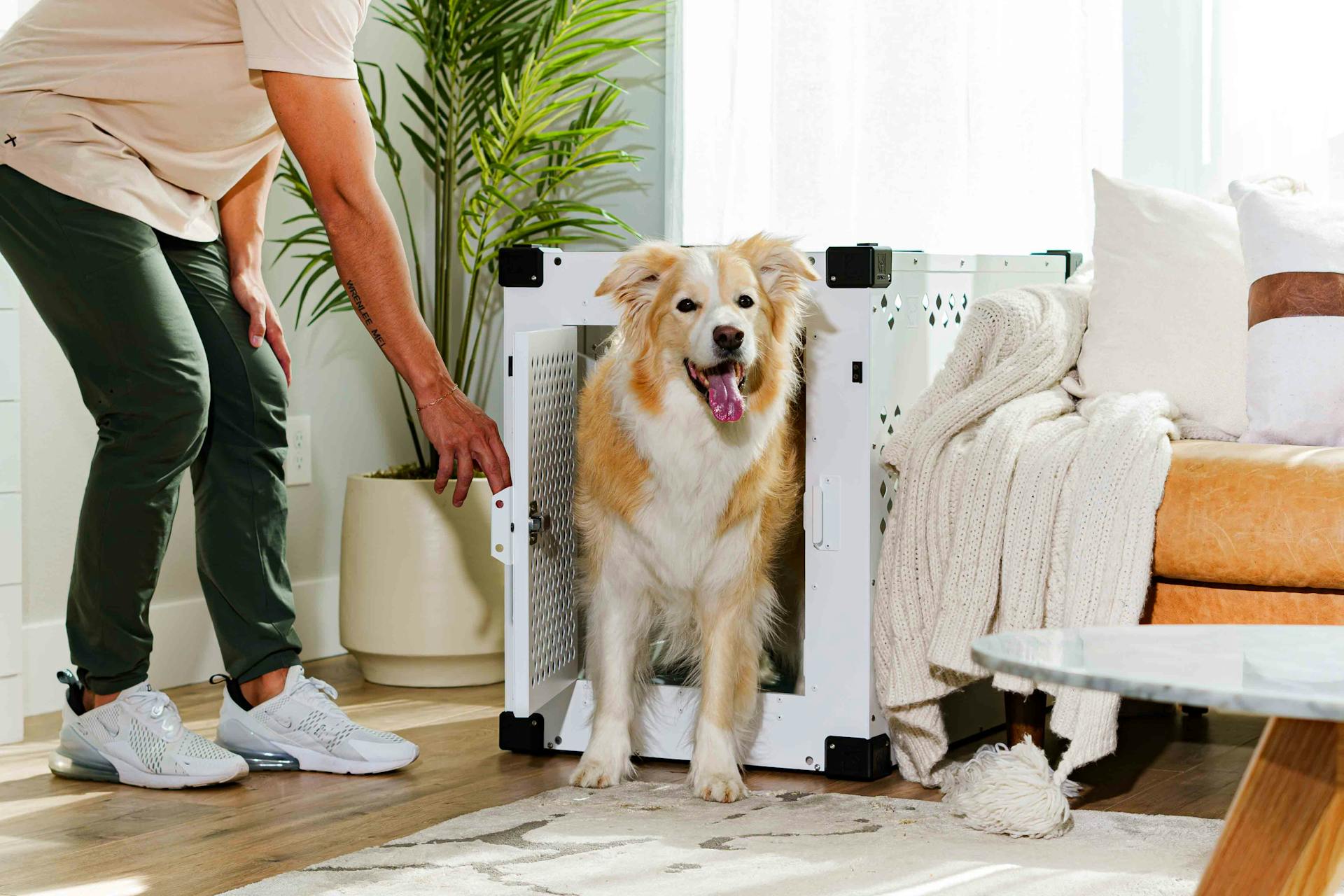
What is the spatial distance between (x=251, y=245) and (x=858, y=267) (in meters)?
0.95

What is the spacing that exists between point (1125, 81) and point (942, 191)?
0.43 m

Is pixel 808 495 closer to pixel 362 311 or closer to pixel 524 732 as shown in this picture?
pixel 524 732

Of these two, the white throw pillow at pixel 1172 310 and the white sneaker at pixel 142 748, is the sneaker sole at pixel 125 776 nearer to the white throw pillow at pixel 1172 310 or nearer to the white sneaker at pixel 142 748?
the white sneaker at pixel 142 748

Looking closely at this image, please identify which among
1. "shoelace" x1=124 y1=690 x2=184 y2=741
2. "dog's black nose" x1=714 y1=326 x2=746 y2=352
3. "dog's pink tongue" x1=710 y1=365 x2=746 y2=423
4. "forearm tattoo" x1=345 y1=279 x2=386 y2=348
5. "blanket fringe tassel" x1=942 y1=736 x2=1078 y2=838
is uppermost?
"forearm tattoo" x1=345 y1=279 x2=386 y2=348

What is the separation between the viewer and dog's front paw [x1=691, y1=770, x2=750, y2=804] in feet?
6.94

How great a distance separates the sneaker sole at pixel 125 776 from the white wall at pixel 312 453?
56 centimetres

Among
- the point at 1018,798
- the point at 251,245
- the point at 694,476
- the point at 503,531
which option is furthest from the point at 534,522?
the point at 1018,798

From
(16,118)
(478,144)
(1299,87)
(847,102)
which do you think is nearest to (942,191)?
(847,102)

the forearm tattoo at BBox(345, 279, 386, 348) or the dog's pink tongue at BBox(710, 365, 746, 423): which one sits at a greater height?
the forearm tattoo at BBox(345, 279, 386, 348)

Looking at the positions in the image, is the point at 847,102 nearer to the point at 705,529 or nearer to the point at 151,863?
the point at 705,529

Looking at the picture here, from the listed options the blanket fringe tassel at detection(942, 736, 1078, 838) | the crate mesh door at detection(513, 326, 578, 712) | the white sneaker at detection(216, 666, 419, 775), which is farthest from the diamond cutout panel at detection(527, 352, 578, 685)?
the blanket fringe tassel at detection(942, 736, 1078, 838)

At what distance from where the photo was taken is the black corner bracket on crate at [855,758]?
2242mm

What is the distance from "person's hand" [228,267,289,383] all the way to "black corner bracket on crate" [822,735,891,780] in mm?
1023

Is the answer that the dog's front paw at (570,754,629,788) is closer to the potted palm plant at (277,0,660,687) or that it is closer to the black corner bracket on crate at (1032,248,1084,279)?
the potted palm plant at (277,0,660,687)
